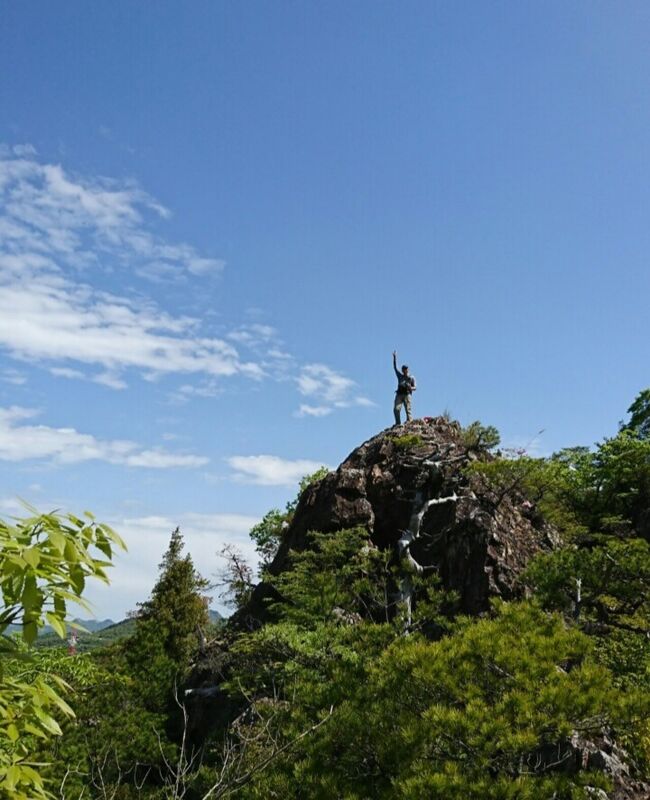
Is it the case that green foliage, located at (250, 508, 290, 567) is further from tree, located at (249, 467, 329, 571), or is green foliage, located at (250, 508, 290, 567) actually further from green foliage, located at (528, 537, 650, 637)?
green foliage, located at (528, 537, 650, 637)

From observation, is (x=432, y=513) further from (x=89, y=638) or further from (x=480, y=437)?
(x=89, y=638)

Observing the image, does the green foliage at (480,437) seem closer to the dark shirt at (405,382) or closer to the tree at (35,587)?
the dark shirt at (405,382)

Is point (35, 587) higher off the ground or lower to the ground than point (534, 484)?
lower

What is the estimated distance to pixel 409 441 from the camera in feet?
62.1

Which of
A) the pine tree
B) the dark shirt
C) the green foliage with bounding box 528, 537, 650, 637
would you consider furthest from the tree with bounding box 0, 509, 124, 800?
the pine tree

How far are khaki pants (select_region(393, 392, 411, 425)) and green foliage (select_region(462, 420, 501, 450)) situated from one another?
271 centimetres

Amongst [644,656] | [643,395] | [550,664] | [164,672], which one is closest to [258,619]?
[164,672]

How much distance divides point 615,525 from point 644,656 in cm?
1069

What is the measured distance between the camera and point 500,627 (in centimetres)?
741

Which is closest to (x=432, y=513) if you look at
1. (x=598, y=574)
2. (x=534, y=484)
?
(x=534, y=484)

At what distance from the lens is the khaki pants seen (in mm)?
20594

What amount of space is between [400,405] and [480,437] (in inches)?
144

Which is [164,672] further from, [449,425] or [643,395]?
[643,395]

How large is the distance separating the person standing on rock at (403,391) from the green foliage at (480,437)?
261 centimetres
